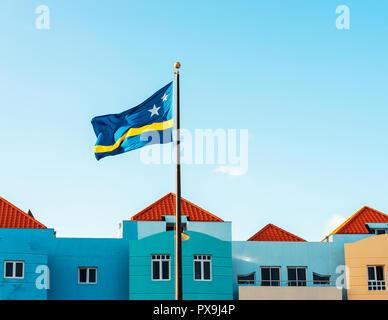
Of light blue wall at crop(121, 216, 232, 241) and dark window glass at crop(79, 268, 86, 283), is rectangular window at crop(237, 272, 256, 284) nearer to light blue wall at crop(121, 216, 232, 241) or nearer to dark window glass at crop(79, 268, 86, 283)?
light blue wall at crop(121, 216, 232, 241)

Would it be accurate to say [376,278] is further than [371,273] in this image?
No

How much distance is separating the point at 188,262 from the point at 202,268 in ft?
2.74

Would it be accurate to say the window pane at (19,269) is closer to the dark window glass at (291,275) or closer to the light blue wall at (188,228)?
the light blue wall at (188,228)

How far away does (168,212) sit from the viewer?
42.0 metres

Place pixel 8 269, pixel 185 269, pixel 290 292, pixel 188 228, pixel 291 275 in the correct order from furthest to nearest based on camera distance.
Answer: pixel 188 228
pixel 291 275
pixel 290 292
pixel 185 269
pixel 8 269

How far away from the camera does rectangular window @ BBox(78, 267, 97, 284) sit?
3872cm

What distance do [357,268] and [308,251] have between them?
115 inches

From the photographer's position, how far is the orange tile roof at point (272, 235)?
43312mm

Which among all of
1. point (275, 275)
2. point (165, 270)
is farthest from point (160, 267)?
point (275, 275)

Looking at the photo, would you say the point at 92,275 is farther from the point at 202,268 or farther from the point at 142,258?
the point at 202,268

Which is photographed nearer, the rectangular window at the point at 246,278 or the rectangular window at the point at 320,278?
the rectangular window at the point at 246,278

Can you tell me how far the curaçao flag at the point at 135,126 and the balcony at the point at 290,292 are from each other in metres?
16.5

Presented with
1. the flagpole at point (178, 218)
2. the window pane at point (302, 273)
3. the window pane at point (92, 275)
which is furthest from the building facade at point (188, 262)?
the flagpole at point (178, 218)
